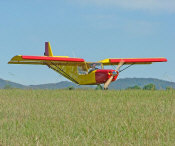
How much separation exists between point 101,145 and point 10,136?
1.65m

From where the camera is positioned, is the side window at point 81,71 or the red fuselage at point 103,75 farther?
the side window at point 81,71

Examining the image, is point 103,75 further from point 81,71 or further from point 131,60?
point 131,60

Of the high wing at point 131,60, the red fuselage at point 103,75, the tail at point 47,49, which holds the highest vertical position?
the tail at point 47,49

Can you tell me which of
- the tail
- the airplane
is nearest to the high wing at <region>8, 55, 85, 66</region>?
the airplane

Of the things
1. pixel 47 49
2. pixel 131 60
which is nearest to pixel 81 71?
pixel 131 60

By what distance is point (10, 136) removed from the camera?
5.02 meters

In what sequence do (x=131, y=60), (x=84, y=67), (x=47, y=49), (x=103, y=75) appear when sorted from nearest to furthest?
1. (x=103, y=75)
2. (x=84, y=67)
3. (x=131, y=60)
4. (x=47, y=49)

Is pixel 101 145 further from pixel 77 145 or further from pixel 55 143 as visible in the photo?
pixel 55 143

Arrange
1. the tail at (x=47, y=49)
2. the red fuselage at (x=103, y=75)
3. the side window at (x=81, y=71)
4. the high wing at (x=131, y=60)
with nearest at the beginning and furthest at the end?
the red fuselage at (x=103, y=75) < the side window at (x=81, y=71) < the high wing at (x=131, y=60) < the tail at (x=47, y=49)

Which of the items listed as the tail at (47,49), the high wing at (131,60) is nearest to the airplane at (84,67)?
the high wing at (131,60)

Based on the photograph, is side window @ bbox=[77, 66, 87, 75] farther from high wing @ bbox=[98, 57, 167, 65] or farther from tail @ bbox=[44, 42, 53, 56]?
tail @ bbox=[44, 42, 53, 56]

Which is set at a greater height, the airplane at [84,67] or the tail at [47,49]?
the tail at [47,49]

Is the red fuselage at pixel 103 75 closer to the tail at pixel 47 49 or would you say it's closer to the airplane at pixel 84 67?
the airplane at pixel 84 67

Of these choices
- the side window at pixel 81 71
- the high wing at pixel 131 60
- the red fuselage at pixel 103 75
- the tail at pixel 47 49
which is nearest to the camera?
the red fuselage at pixel 103 75
